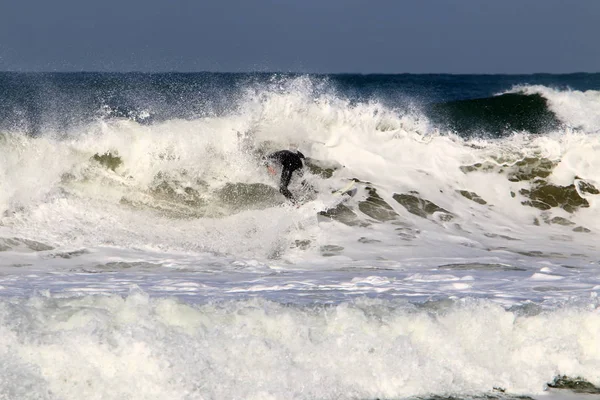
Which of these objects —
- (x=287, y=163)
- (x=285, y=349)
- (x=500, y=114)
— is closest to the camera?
(x=285, y=349)

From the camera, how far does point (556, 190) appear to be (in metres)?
13.7

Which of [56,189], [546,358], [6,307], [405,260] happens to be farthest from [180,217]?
[546,358]

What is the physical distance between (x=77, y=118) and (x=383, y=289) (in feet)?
27.2

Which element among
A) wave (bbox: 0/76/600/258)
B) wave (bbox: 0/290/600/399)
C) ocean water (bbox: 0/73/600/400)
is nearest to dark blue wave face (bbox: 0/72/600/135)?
ocean water (bbox: 0/73/600/400)

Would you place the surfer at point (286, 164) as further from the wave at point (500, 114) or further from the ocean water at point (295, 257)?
the wave at point (500, 114)

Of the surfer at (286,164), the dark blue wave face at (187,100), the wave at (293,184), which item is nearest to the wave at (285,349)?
the wave at (293,184)

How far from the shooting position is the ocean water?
5.37 metres

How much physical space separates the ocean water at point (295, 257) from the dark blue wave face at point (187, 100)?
24cm

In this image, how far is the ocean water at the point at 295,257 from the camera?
17.6ft

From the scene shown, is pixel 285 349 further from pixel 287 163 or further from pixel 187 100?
pixel 187 100

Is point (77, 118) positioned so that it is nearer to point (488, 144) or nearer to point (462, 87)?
point (488, 144)

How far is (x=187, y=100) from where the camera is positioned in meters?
22.4

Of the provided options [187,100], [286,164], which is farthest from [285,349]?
[187,100]

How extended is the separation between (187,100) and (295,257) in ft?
44.7
